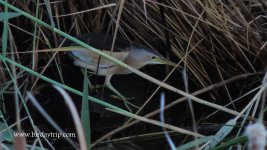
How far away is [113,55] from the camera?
165 centimetres

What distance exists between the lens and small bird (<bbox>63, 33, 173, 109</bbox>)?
1629mm

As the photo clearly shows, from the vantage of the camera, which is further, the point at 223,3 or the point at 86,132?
the point at 223,3

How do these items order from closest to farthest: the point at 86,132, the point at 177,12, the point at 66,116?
the point at 86,132 < the point at 66,116 < the point at 177,12


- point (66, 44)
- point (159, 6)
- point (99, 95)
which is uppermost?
point (159, 6)

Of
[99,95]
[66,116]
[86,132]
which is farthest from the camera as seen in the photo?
[99,95]

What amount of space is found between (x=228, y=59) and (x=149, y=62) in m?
0.29

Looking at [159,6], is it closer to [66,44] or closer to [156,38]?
[156,38]

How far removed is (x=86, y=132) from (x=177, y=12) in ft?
3.11

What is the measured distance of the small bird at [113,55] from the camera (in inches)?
64.1

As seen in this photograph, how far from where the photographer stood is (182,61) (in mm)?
1763

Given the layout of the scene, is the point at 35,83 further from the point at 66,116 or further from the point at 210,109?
the point at 210,109

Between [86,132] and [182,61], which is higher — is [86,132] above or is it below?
above

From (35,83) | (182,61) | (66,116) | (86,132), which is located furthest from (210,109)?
(86,132)

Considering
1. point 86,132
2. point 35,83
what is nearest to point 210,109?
point 35,83
